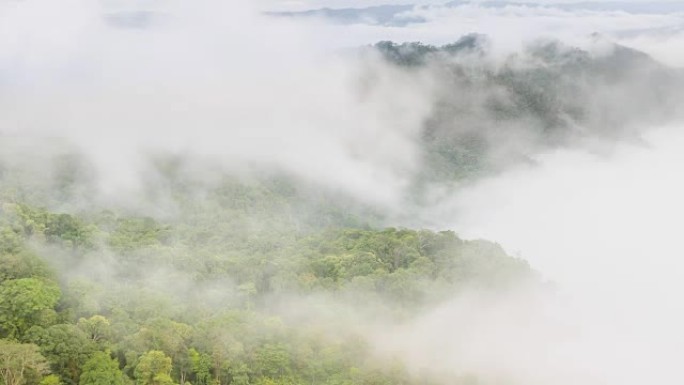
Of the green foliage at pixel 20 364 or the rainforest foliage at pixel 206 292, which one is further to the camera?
the rainforest foliage at pixel 206 292

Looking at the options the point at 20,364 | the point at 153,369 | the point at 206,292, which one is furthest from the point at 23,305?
the point at 206,292

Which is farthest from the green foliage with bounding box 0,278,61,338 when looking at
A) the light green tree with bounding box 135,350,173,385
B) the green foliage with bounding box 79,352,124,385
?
the light green tree with bounding box 135,350,173,385

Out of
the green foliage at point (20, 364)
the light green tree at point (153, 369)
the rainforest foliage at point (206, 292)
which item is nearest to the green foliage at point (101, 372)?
the rainforest foliage at point (206, 292)

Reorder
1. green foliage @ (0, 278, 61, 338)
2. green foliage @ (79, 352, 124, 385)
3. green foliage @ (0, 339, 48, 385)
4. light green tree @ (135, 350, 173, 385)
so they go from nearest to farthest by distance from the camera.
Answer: green foliage @ (0, 339, 48, 385) < green foliage @ (79, 352, 124, 385) < light green tree @ (135, 350, 173, 385) < green foliage @ (0, 278, 61, 338)

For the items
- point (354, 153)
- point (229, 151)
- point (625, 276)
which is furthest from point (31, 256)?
point (354, 153)

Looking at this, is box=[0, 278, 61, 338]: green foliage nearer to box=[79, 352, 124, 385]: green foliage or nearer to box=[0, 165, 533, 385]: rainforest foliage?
box=[0, 165, 533, 385]: rainforest foliage

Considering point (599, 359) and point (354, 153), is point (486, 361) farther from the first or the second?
point (354, 153)

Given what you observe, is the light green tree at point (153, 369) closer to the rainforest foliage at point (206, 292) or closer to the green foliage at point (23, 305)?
the rainforest foliage at point (206, 292)

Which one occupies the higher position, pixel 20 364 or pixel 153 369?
pixel 20 364

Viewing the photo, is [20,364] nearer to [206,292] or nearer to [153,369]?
[153,369]

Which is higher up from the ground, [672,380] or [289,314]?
[289,314]

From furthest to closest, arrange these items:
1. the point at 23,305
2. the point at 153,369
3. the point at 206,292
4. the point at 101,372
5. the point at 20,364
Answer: the point at 206,292
the point at 23,305
the point at 153,369
the point at 101,372
the point at 20,364
